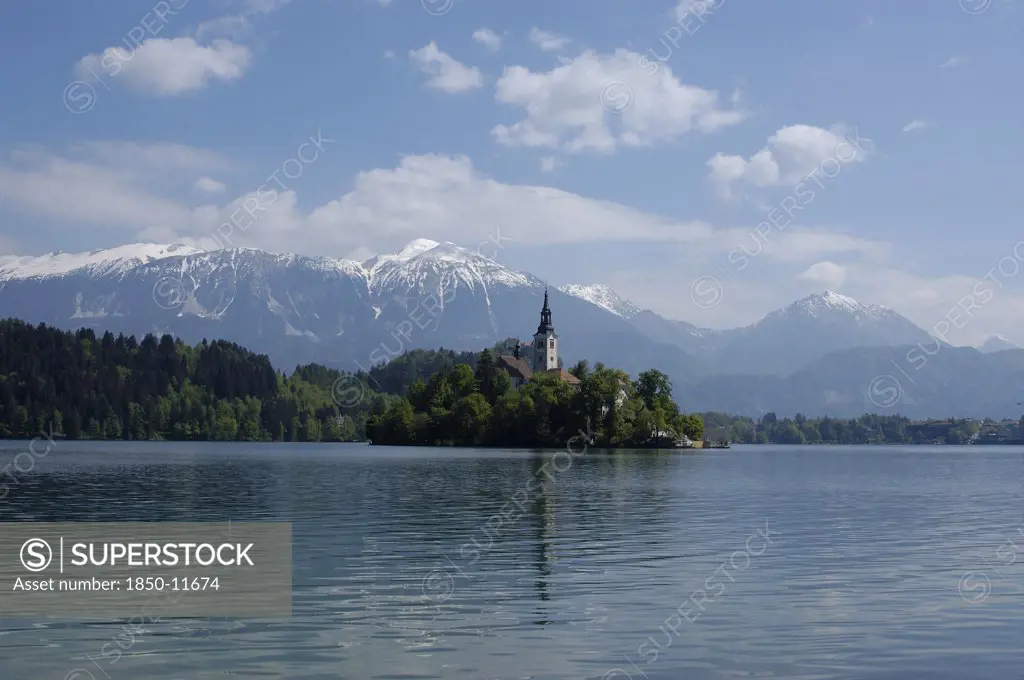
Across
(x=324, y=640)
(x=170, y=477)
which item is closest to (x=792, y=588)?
(x=324, y=640)

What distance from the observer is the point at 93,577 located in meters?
30.7

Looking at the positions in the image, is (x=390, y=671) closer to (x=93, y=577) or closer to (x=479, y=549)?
(x=93, y=577)

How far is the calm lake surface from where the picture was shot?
21.4m

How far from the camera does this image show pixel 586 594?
2923cm

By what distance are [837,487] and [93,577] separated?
6305cm

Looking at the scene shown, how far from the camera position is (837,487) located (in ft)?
274

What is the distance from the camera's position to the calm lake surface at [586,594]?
21406 mm

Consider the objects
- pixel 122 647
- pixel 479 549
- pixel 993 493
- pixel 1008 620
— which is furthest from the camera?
pixel 993 493

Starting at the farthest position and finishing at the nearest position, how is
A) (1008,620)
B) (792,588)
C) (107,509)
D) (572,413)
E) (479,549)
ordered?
(572,413), (107,509), (479,549), (792,588), (1008,620)

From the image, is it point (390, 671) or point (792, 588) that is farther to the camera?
point (792, 588)
